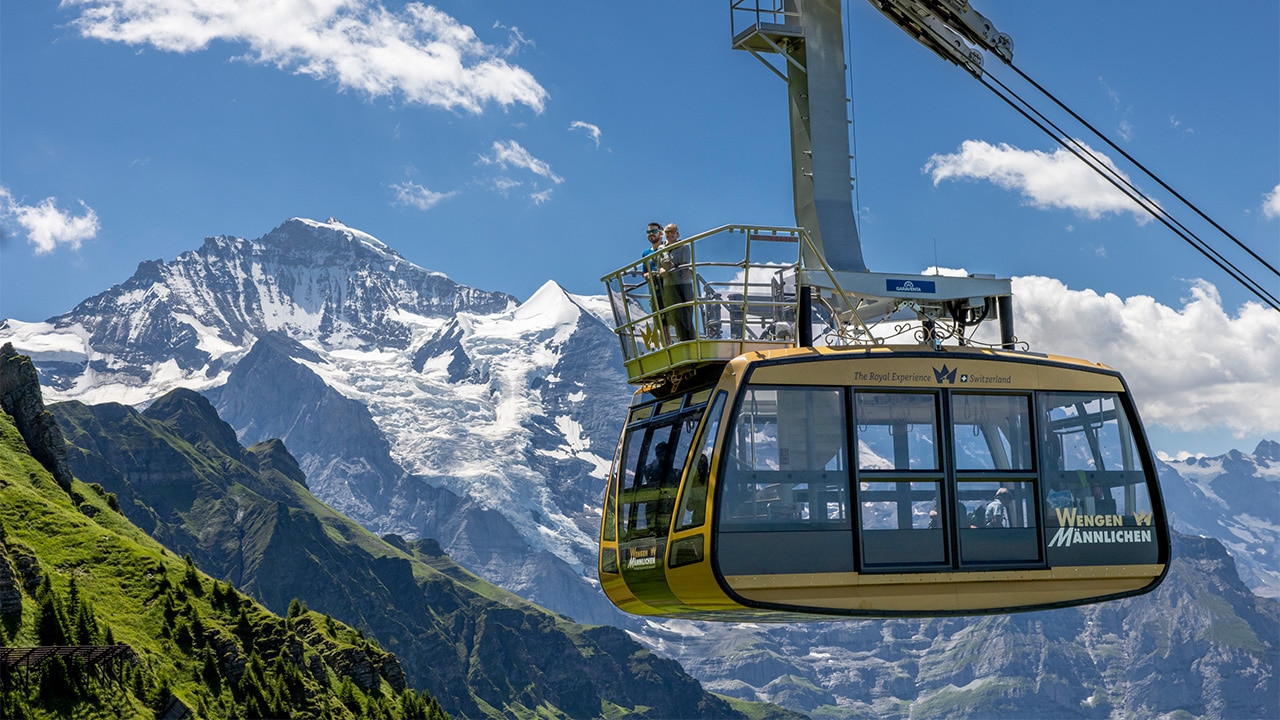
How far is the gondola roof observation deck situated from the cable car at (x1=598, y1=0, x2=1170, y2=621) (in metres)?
0.04

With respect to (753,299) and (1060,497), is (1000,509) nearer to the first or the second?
(1060,497)

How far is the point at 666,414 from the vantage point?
1020 inches

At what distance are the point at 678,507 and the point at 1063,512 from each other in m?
7.31

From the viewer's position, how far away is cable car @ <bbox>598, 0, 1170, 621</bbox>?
2366 centimetres

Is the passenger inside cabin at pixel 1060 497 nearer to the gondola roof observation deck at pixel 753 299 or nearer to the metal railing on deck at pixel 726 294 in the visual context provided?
the gondola roof observation deck at pixel 753 299

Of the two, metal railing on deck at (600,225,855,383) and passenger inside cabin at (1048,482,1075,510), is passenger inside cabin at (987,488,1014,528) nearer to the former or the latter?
passenger inside cabin at (1048,482,1075,510)

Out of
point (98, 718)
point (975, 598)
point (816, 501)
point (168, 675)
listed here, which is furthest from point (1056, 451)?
point (168, 675)

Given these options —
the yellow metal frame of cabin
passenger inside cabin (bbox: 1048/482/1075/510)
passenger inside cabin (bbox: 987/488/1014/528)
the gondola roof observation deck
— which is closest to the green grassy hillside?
the gondola roof observation deck

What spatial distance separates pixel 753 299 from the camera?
85.1ft

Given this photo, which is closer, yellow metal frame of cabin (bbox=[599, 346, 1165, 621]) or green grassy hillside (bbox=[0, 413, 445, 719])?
yellow metal frame of cabin (bbox=[599, 346, 1165, 621])

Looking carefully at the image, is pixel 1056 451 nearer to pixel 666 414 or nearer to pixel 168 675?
pixel 666 414

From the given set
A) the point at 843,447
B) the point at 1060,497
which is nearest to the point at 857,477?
the point at 843,447

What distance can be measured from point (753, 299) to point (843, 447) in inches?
140

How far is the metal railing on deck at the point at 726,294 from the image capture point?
25.5 metres
